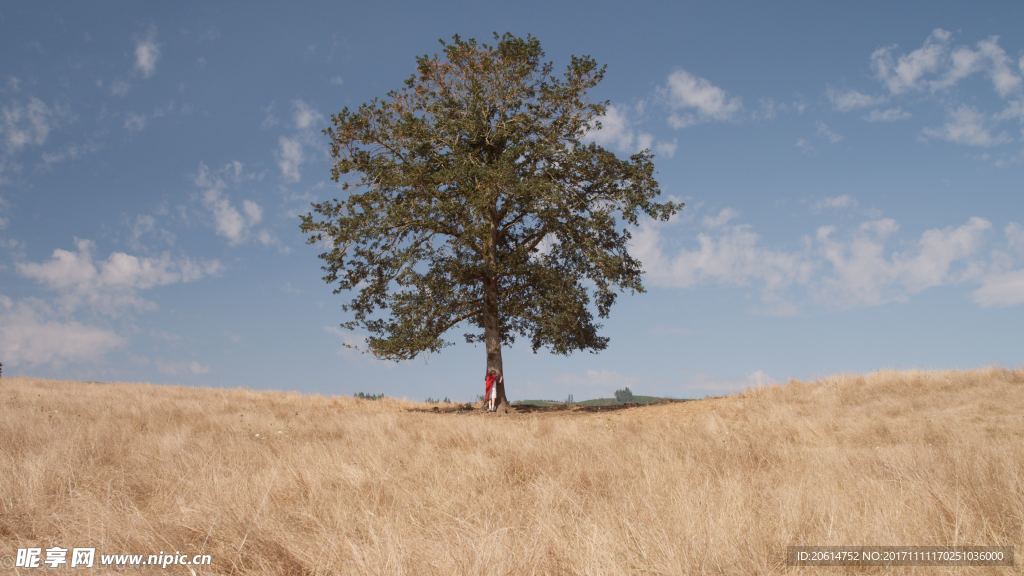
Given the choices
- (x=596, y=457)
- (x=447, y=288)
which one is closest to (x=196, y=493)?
(x=596, y=457)

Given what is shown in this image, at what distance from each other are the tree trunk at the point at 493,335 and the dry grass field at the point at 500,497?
11341mm

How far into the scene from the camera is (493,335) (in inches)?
920

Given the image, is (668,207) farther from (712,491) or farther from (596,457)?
(712,491)

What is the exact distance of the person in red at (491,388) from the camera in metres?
23.0

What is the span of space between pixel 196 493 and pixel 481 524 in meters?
3.31

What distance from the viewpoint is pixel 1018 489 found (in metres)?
5.51

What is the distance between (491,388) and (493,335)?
201 centimetres
